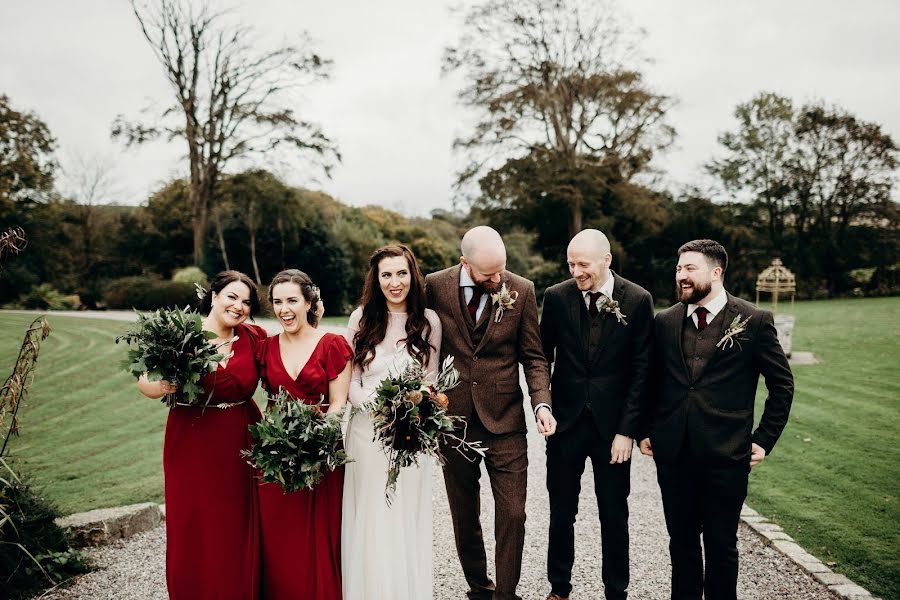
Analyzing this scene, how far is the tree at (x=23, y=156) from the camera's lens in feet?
68.9

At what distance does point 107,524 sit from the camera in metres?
4.73

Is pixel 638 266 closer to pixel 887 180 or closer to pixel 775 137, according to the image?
pixel 775 137

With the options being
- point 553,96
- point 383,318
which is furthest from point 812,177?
point 383,318

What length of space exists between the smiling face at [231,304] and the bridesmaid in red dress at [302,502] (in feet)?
0.71

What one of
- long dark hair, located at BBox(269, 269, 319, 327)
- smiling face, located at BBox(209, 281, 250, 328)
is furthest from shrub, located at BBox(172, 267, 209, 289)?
long dark hair, located at BBox(269, 269, 319, 327)

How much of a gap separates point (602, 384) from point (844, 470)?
469 cm

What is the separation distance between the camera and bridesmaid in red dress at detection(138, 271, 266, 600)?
11.0ft

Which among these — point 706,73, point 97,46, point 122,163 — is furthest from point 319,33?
point 706,73

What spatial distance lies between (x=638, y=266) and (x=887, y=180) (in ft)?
46.3

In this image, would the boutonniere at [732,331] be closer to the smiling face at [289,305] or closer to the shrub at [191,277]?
the smiling face at [289,305]

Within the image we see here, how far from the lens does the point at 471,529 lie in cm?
374

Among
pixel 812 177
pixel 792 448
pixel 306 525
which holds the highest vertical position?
pixel 812 177

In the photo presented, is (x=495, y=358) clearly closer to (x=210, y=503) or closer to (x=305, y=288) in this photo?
(x=305, y=288)

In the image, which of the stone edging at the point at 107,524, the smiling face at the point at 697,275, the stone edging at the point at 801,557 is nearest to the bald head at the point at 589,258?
the smiling face at the point at 697,275
